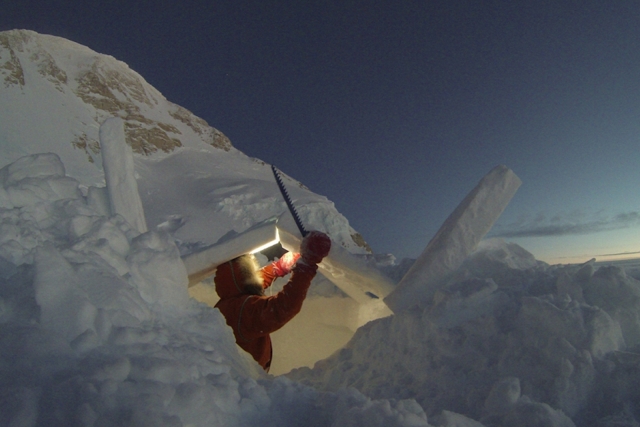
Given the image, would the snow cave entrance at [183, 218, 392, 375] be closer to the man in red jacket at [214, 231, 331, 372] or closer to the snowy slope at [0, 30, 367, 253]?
the man in red jacket at [214, 231, 331, 372]

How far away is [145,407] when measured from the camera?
97cm

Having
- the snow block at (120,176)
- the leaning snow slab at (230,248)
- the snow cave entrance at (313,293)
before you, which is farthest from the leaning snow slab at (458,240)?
the snow block at (120,176)

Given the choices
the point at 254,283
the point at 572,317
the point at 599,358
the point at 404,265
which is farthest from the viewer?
the point at 404,265

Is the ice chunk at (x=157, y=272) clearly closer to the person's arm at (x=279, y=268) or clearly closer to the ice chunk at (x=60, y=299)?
the ice chunk at (x=60, y=299)

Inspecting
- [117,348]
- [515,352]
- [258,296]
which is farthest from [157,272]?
[515,352]

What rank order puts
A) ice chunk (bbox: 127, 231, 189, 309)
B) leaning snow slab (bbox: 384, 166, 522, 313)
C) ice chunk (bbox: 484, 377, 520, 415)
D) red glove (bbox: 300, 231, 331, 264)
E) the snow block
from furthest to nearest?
the snow block < red glove (bbox: 300, 231, 331, 264) < leaning snow slab (bbox: 384, 166, 522, 313) < ice chunk (bbox: 127, 231, 189, 309) < ice chunk (bbox: 484, 377, 520, 415)

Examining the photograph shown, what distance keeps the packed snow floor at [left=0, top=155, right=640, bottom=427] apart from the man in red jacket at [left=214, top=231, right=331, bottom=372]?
1.79 ft

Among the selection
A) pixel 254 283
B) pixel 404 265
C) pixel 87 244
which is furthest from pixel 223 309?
pixel 404 265

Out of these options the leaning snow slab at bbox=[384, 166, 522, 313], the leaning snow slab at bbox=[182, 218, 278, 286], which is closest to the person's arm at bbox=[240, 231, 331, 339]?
the leaning snow slab at bbox=[182, 218, 278, 286]

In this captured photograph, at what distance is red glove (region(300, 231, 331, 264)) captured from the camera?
2.73 meters

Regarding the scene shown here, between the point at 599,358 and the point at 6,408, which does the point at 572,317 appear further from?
the point at 6,408

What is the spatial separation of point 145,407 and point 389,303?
6.50 feet

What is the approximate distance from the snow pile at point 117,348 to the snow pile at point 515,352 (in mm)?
608

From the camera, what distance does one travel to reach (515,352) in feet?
6.05
